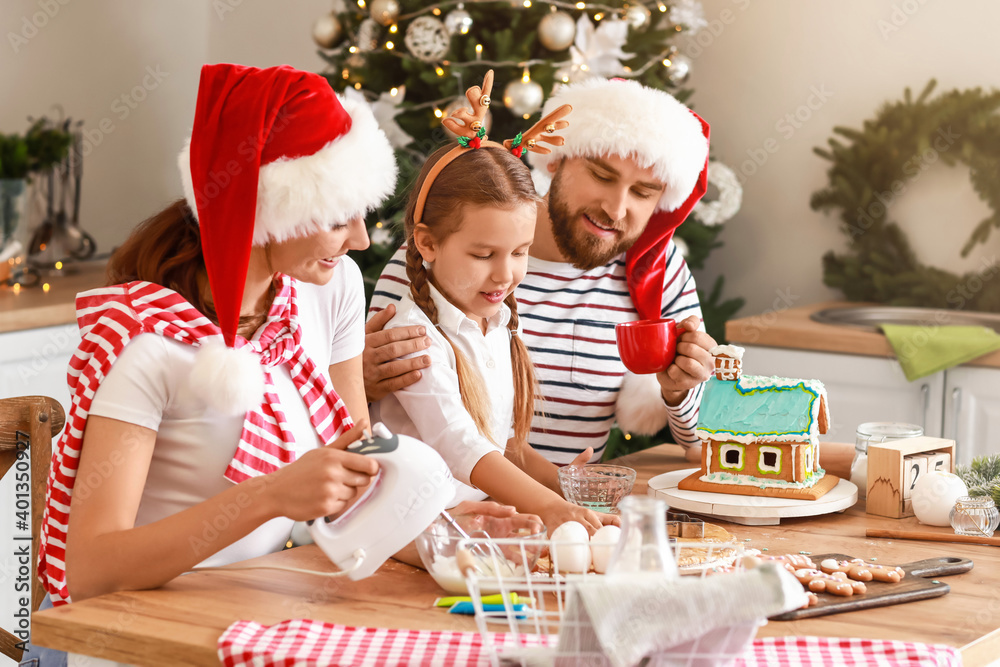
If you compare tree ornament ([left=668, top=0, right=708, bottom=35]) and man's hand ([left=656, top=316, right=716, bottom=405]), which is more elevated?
tree ornament ([left=668, top=0, right=708, bottom=35])

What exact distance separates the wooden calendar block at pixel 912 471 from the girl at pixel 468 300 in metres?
0.48

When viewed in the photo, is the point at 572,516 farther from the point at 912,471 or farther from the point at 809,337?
the point at 809,337

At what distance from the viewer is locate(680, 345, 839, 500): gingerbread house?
1.36 meters

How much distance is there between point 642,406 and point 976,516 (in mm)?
623

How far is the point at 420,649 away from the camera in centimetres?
86

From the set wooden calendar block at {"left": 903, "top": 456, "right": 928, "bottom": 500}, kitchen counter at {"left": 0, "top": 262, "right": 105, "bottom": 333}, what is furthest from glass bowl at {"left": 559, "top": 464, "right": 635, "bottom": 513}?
kitchen counter at {"left": 0, "top": 262, "right": 105, "bottom": 333}

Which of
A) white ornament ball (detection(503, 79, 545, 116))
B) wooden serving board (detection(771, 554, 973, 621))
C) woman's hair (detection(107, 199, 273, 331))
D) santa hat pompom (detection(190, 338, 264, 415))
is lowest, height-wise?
wooden serving board (detection(771, 554, 973, 621))

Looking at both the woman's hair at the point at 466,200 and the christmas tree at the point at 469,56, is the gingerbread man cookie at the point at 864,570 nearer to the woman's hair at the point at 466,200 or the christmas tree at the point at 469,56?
the woman's hair at the point at 466,200

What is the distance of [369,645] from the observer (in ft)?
2.85

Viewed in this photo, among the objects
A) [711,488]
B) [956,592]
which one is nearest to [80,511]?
[711,488]

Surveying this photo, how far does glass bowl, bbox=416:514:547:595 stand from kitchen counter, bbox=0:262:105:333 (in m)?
1.45

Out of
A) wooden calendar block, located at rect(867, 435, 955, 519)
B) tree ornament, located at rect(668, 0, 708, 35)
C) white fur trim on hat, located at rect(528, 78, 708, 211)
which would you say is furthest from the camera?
tree ornament, located at rect(668, 0, 708, 35)

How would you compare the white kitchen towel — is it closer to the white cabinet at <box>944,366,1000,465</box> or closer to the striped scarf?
the striped scarf

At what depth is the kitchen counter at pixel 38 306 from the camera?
2.42 metres
